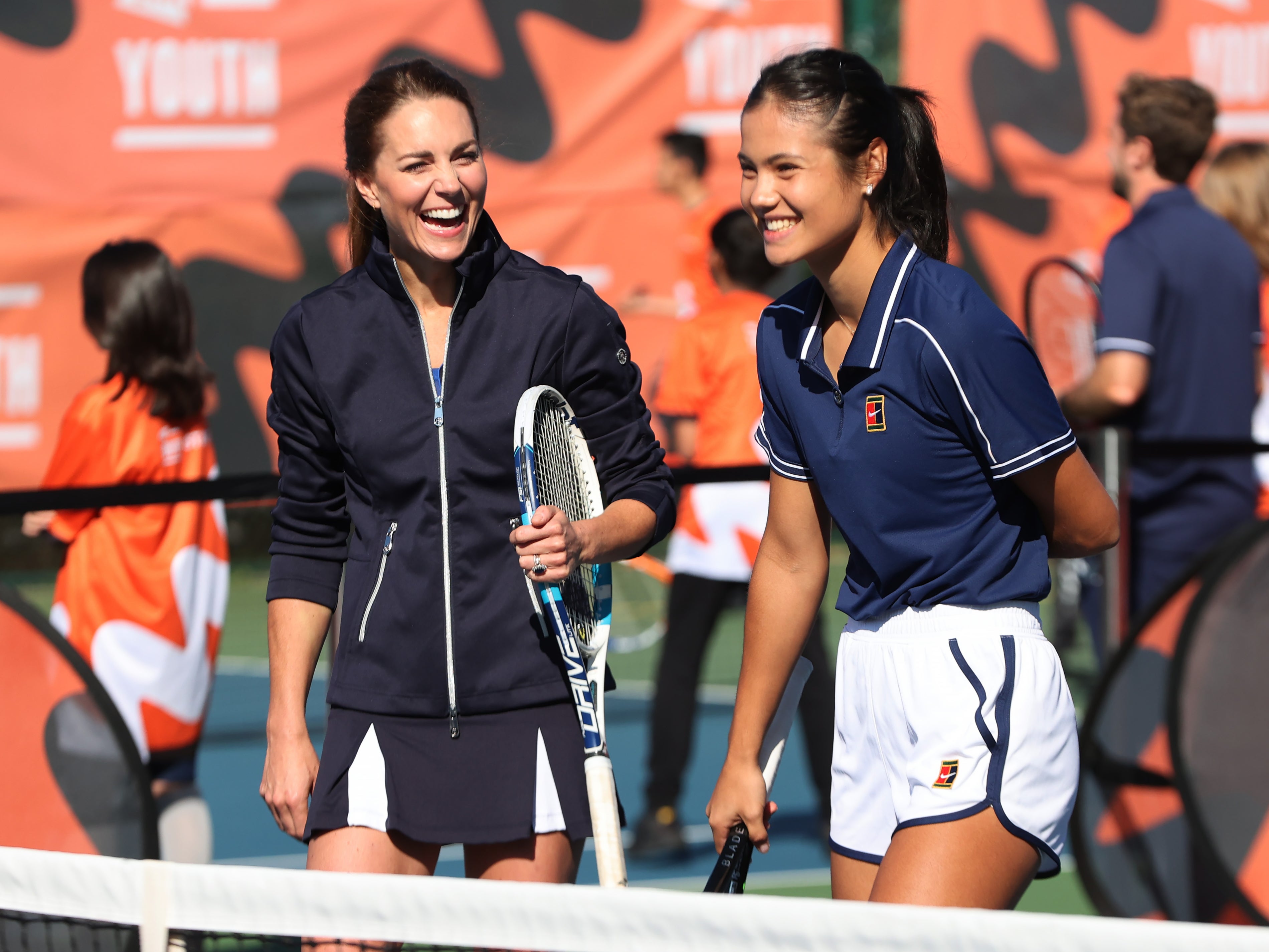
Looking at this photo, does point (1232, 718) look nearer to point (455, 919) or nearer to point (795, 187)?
point (795, 187)

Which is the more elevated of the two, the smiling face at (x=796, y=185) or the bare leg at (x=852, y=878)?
the smiling face at (x=796, y=185)

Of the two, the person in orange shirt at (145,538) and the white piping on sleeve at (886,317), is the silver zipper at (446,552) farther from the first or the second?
the person in orange shirt at (145,538)

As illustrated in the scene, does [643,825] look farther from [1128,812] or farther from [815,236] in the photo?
[815,236]

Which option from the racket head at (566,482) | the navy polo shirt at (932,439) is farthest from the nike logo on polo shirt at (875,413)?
the racket head at (566,482)

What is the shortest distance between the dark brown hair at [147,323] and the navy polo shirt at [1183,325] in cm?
265

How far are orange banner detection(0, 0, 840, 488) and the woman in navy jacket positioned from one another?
425 centimetres

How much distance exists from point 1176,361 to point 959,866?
2726mm

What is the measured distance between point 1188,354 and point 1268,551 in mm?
744

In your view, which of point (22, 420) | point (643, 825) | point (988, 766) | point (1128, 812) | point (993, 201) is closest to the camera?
point (988, 766)

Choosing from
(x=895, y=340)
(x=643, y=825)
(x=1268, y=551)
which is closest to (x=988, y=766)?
(x=895, y=340)

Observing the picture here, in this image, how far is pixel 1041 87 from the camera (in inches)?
295

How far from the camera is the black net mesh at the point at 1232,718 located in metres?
3.98

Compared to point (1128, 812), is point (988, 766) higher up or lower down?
higher up

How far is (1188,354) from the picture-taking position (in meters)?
4.50
